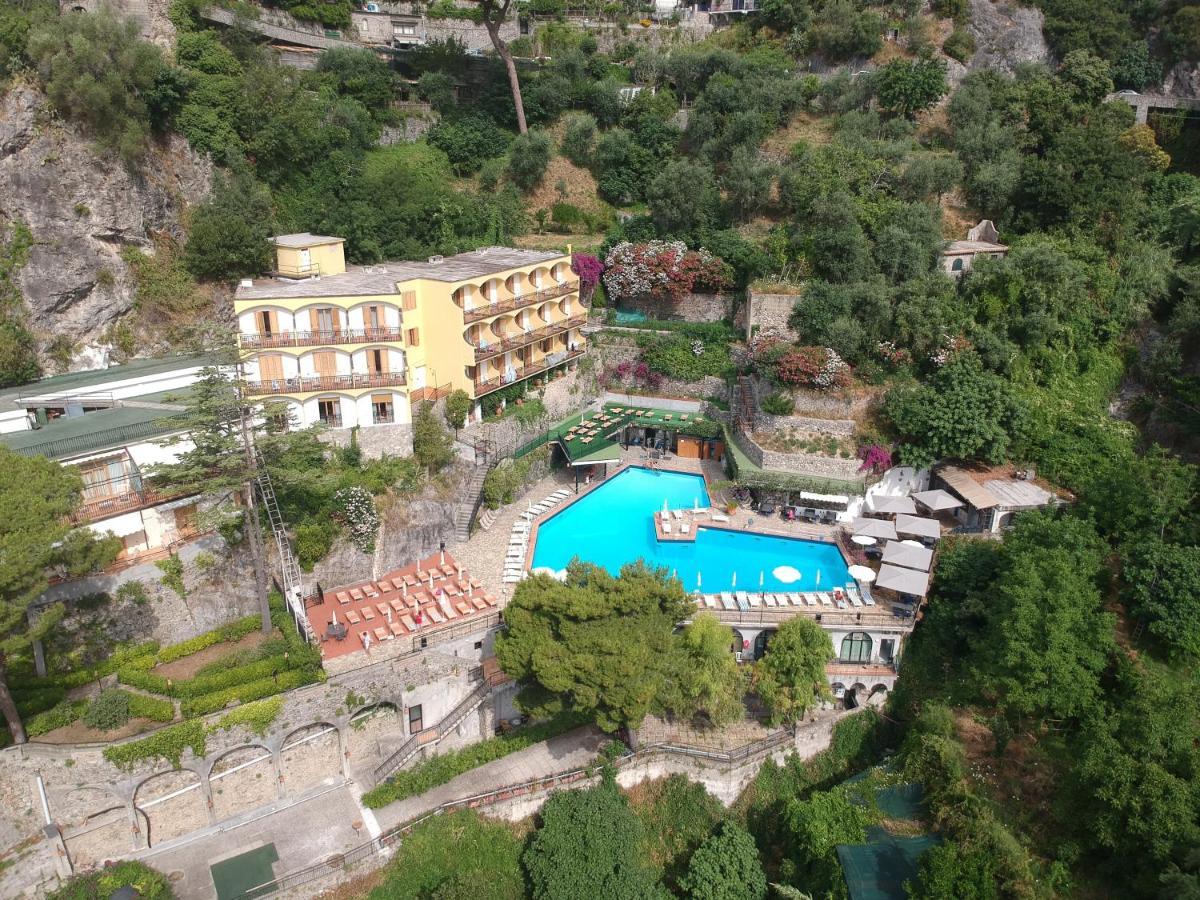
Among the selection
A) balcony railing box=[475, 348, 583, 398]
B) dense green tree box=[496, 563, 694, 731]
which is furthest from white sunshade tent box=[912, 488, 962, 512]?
balcony railing box=[475, 348, 583, 398]

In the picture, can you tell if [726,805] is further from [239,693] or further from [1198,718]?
[239,693]

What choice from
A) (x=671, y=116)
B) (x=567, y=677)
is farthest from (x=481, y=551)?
(x=671, y=116)

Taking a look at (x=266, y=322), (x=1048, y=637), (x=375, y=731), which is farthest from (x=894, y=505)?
(x=266, y=322)

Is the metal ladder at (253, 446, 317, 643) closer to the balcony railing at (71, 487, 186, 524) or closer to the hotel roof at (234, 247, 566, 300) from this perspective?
the balcony railing at (71, 487, 186, 524)

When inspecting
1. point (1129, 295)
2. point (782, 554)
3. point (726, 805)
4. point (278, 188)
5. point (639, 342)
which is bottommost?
point (726, 805)

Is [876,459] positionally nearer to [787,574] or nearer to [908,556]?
[908,556]
